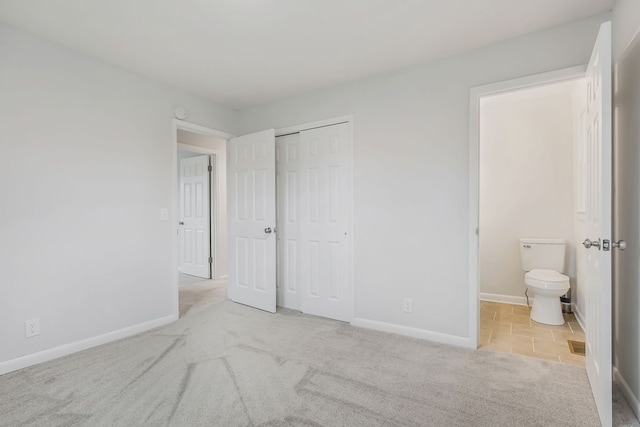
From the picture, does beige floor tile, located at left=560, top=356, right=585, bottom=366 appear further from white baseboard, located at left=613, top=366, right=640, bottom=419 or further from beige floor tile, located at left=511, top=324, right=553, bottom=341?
beige floor tile, located at left=511, top=324, right=553, bottom=341

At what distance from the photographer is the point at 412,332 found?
2.74m

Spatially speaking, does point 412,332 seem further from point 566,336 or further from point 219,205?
point 219,205

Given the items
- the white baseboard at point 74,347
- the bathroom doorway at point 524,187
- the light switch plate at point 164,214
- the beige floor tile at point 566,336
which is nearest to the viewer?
the white baseboard at point 74,347

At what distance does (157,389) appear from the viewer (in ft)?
6.27

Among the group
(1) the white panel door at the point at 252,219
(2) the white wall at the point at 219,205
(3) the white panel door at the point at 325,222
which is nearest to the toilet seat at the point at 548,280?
(3) the white panel door at the point at 325,222

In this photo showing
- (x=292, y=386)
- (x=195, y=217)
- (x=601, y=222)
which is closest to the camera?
(x=601, y=222)

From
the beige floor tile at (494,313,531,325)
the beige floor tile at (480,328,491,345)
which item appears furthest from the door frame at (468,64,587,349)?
the beige floor tile at (494,313,531,325)

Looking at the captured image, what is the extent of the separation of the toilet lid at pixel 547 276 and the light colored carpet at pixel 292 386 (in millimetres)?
1010

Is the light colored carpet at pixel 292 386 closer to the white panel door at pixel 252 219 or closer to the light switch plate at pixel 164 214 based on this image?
the white panel door at pixel 252 219

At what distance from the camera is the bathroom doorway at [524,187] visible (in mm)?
3352

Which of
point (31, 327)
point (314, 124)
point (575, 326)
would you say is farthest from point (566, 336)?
point (31, 327)

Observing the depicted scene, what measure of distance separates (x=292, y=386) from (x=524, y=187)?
3443mm

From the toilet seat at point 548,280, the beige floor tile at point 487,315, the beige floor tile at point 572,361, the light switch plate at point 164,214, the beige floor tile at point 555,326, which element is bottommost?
the beige floor tile at point 487,315

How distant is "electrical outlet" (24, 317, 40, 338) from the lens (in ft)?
7.30
